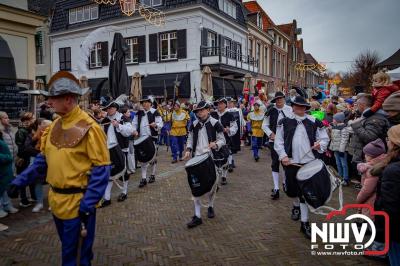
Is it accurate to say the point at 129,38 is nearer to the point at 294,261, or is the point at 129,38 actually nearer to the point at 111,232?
the point at 111,232

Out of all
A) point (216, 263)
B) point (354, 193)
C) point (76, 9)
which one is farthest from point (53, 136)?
point (76, 9)

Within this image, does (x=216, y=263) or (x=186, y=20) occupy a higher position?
(x=186, y=20)

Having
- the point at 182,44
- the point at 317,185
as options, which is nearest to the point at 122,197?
the point at 317,185

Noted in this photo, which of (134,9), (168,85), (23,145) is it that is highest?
(134,9)

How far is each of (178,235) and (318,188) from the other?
2183 mm

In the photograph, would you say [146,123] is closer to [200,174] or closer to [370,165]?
[200,174]

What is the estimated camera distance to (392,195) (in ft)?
9.04

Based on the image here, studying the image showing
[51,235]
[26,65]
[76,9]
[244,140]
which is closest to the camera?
[51,235]

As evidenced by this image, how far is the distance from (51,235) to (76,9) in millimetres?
27231

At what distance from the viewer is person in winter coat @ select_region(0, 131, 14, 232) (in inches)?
→ 205

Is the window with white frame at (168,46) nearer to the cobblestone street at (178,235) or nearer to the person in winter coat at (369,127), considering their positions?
the cobblestone street at (178,235)

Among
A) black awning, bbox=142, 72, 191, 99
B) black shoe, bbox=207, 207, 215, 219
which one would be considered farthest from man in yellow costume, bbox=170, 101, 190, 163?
black awning, bbox=142, 72, 191, 99

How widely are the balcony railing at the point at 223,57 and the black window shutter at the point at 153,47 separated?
12.1 ft

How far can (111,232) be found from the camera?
5.00m
